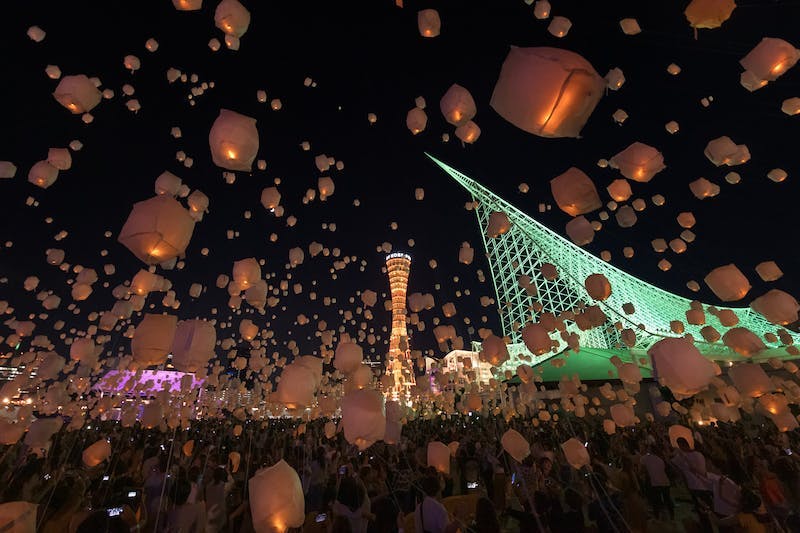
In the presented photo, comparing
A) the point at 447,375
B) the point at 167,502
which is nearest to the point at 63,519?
the point at 167,502

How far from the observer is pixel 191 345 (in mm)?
4348

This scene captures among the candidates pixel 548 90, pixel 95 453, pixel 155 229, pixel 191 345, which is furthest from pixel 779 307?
pixel 95 453

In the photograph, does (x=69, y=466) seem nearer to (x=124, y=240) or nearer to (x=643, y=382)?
(x=124, y=240)

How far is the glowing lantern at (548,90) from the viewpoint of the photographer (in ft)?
6.46

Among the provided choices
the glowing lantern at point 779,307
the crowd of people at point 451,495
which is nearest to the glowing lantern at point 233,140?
the crowd of people at point 451,495

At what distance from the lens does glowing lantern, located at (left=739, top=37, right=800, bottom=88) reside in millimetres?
3586

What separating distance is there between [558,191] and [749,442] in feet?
34.3

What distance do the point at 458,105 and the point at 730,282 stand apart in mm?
4491

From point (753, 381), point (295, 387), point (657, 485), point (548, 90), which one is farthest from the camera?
point (753, 381)

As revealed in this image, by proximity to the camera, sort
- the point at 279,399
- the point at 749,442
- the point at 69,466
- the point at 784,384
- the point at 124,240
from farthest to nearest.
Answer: the point at 784,384 → the point at 749,442 → the point at 69,466 → the point at 279,399 → the point at 124,240

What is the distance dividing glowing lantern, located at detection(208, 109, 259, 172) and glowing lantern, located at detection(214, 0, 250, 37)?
1.27m

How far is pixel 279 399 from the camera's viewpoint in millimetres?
4523

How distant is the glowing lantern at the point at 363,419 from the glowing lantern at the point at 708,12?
14.1 ft

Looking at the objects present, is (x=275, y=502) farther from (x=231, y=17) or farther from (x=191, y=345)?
(x=231, y=17)
